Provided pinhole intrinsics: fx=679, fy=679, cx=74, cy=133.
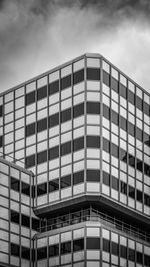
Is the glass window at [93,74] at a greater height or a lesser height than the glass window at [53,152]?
greater

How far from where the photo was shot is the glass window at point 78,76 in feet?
251

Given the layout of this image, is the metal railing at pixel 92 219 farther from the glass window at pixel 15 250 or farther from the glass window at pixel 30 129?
the glass window at pixel 30 129

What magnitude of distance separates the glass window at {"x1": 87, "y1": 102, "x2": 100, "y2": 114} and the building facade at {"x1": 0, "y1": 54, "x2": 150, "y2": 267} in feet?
0.36

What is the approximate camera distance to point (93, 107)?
75312 mm

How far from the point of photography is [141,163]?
262 ft

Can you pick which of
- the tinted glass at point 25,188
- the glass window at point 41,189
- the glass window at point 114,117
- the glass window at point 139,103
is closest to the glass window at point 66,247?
the glass window at point 41,189

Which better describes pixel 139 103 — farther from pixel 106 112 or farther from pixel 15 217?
pixel 15 217

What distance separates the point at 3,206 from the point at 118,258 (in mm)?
13396

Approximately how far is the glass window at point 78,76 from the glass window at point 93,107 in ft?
10.3

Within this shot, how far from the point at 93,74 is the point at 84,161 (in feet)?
→ 33.5

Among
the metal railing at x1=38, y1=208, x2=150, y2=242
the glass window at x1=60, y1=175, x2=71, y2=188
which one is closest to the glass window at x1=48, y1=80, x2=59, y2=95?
the glass window at x1=60, y1=175, x2=71, y2=188

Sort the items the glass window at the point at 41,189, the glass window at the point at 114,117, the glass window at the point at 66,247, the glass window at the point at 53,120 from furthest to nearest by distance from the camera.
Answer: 1. the glass window at the point at 53,120
2. the glass window at the point at 114,117
3. the glass window at the point at 41,189
4. the glass window at the point at 66,247

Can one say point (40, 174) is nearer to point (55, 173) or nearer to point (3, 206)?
point (55, 173)

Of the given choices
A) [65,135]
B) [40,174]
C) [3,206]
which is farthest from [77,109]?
[3,206]
